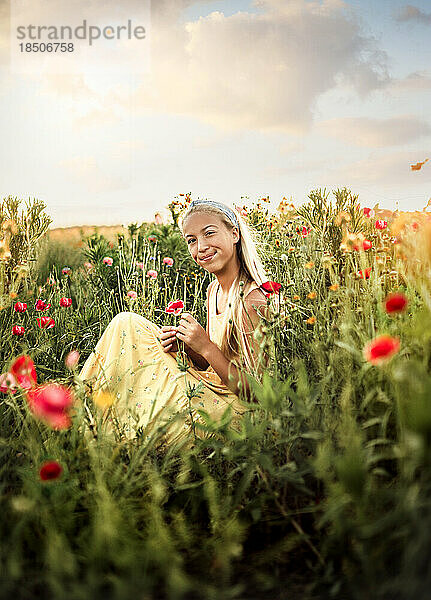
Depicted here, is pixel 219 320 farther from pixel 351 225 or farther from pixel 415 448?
pixel 415 448

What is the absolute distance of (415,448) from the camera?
1.12 meters

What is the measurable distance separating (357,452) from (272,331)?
81 cm

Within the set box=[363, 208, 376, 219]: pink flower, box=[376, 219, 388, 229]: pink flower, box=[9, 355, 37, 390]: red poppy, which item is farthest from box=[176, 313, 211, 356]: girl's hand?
box=[363, 208, 376, 219]: pink flower

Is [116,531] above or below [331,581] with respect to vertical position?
Answer: above

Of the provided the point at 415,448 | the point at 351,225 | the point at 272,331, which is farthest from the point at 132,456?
the point at 351,225

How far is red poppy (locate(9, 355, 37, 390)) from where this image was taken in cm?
164

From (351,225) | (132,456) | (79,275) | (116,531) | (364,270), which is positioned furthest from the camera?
(79,275)

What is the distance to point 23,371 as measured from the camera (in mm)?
1646

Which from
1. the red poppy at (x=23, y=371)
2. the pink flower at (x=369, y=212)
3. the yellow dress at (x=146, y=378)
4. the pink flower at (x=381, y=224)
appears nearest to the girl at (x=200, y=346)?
the yellow dress at (x=146, y=378)

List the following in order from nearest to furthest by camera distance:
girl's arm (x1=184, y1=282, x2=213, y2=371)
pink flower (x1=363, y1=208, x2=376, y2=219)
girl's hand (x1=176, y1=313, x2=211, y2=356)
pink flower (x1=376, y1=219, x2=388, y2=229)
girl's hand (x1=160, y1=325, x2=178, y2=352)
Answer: girl's hand (x1=176, y1=313, x2=211, y2=356) < girl's hand (x1=160, y1=325, x2=178, y2=352) < girl's arm (x1=184, y1=282, x2=213, y2=371) < pink flower (x1=376, y1=219, x2=388, y2=229) < pink flower (x1=363, y1=208, x2=376, y2=219)

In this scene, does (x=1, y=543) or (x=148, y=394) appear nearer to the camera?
(x=1, y=543)

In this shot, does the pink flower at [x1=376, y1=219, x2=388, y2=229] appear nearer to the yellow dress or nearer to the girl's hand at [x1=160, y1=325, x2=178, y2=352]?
the yellow dress

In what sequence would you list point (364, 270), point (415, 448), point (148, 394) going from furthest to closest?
point (148, 394) < point (364, 270) < point (415, 448)

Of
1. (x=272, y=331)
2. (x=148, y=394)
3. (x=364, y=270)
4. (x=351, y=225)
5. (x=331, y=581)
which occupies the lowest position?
(x=331, y=581)
